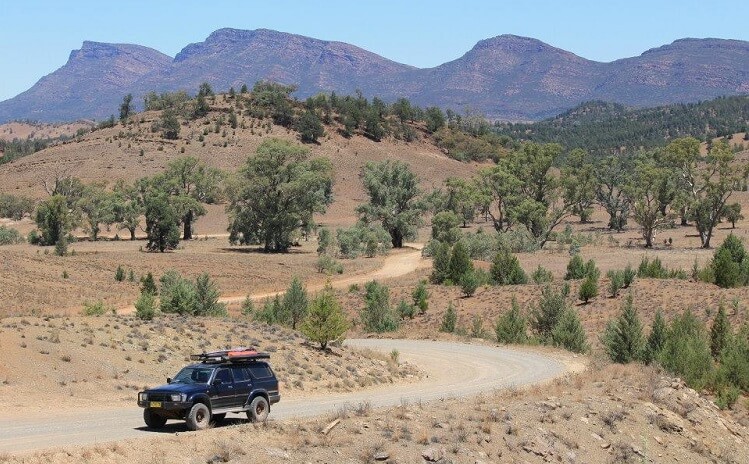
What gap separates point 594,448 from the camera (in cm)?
2162

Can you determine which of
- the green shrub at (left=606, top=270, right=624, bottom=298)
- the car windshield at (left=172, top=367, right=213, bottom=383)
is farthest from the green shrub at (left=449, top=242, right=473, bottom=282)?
the car windshield at (left=172, top=367, right=213, bottom=383)

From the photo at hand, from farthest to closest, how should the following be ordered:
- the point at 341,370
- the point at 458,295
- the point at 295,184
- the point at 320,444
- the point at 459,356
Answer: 1. the point at 295,184
2. the point at 458,295
3. the point at 459,356
4. the point at 341,370
5. the point at 320,444

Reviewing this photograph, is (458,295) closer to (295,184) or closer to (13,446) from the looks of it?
(295,184)

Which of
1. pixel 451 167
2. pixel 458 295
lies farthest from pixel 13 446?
pixel 451 167

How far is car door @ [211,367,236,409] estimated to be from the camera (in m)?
18.6

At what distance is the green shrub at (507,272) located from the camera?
5688cm

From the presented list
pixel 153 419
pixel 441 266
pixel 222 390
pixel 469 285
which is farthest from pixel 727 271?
pixel 153 419

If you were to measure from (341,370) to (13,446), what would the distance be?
45.6 ft

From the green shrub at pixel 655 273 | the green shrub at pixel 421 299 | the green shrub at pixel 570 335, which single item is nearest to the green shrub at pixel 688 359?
the green shrub at pixel 570 335

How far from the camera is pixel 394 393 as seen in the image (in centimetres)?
2664

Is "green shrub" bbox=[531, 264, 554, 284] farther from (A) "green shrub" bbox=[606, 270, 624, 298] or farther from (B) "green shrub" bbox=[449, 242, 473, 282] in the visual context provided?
(A) "green shrub" bbox=[606, 270, 624, 298]

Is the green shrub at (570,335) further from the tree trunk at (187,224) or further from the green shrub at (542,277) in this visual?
the tree trunk at (187,224)

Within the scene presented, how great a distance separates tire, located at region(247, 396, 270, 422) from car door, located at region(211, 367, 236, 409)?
1.87 feet

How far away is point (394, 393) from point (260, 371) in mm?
7525
